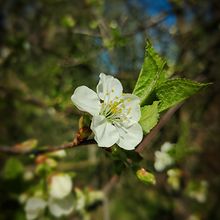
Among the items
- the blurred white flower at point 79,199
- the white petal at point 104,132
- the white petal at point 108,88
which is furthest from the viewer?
the blurred white flower at point 79,199

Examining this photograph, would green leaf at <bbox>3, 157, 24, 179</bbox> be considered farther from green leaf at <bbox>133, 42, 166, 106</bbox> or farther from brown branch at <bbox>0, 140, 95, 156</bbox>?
green leaf at <bbox>133, 42, 166, 106</bbox>

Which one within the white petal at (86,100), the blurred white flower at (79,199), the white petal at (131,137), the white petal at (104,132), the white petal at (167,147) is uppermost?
the white petal at (86,100)

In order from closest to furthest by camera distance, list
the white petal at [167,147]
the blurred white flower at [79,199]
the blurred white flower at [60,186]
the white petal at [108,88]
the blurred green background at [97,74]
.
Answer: the white petal at [108,88], the white petal at [167,147], the blurred white flower at [60,186], the blurred white flower at [79,199], the blurred green background at [97,74]

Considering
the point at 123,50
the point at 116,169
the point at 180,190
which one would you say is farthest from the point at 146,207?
the point at 116,169

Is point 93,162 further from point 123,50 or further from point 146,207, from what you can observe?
point 146,207

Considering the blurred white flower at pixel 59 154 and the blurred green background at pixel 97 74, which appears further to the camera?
the blurred green background at pixel 97 74

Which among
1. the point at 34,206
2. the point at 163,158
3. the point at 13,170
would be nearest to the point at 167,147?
the point at 163,158

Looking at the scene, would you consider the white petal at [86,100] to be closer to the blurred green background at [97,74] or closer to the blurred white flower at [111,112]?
the blurred white flower at [111,112]

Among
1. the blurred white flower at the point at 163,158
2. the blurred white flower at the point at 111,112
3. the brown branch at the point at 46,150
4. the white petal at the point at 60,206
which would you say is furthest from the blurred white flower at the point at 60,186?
the blurred white flower at the point at 111,112
